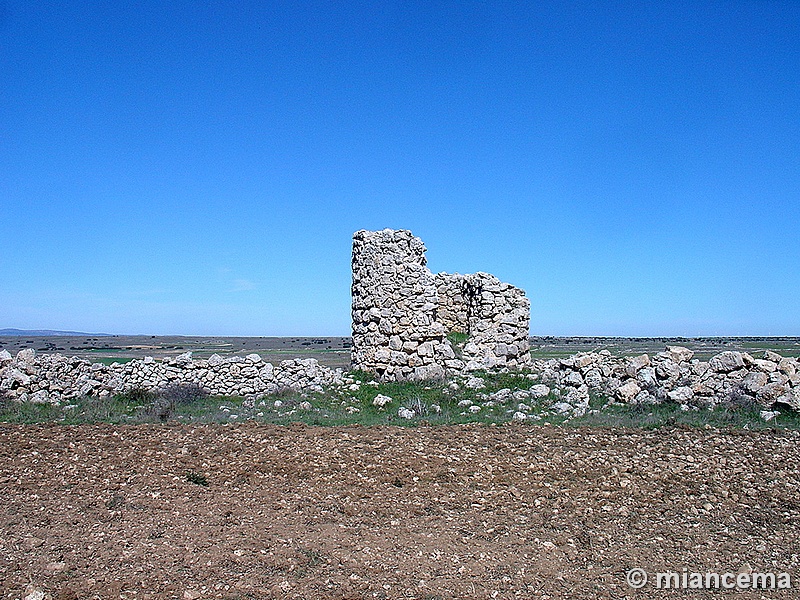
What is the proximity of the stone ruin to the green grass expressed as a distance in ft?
3.02

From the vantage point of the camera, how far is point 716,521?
6.60m

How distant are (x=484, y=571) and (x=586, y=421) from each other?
20.9 ft

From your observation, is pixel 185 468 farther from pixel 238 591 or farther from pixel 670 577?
pixel 670 577

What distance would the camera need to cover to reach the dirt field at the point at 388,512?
525cm

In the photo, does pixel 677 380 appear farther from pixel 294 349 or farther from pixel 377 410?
pixel 294 349

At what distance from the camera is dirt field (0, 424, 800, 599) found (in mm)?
5254

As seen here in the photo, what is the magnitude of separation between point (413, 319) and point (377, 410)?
12.8ft

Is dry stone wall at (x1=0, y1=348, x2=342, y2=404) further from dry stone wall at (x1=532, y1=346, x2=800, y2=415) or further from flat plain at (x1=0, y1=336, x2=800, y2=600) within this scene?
dry stone wall at (x1=532, y1=346, x2=800, y2=415)

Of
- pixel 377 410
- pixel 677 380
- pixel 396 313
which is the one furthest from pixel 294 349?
pixel 677 380

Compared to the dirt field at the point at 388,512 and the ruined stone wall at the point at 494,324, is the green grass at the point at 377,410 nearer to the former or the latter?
the dirt field at the point at 388,512

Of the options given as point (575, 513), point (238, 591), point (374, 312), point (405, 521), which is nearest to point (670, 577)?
Result: point (575, 513)

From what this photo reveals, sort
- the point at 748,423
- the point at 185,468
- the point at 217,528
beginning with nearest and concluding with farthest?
the point at 217,528, the point at 185,468, the point at 748,423

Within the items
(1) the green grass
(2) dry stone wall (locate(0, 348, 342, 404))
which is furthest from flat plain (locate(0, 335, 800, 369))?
(1) the green grass

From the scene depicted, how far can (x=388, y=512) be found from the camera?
6809 millimetres
